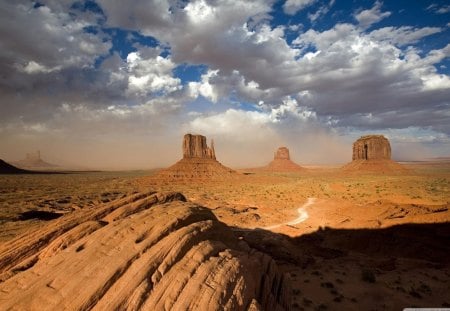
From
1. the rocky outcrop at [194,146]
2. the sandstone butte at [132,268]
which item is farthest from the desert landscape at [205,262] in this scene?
the rocky outcrop at [194,146]

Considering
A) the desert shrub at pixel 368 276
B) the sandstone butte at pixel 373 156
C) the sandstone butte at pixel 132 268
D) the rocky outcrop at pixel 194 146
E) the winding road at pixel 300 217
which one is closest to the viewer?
the sandstone butte at pixel 132 268

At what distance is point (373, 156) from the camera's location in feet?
449

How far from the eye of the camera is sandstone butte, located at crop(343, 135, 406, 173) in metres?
129

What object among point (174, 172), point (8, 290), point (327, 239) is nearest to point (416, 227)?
point (327, 239)

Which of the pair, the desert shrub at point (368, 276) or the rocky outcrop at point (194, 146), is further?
the rocky outcrop at point (194, 146)

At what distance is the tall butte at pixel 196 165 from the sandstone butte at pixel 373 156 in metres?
64.9

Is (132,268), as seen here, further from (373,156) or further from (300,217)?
(373,156)

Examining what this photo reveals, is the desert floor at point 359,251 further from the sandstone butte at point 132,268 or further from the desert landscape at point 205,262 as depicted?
the sandstone butte at point 132,268

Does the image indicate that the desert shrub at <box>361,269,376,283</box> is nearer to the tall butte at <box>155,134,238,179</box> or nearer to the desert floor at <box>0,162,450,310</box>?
the desert floor at <box>0,162,450,310</box>

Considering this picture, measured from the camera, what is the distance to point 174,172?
109 metres

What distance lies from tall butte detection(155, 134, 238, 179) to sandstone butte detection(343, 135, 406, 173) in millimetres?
64877

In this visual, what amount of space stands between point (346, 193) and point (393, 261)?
3429 cm

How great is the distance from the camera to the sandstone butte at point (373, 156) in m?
129

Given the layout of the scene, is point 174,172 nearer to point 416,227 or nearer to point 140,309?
point 416,227
